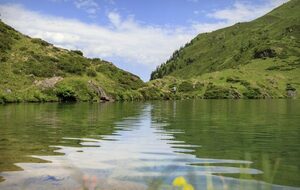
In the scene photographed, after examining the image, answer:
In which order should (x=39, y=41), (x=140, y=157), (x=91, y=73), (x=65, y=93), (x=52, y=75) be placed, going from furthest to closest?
(x=39, y=41), (x=91, y=73), (x=52, y=75), (x=65, y=93), (x=140, y=157)

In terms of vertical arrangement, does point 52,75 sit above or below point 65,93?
above

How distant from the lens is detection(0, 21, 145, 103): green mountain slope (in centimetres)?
12794

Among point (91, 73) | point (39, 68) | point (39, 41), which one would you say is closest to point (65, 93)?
point (39, 68)

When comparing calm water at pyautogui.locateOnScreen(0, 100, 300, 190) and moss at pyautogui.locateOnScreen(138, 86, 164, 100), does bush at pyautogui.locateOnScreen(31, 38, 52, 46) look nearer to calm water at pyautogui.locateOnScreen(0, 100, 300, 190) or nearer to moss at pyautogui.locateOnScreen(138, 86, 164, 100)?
moss at pyautogui.locateOnScreen(138, 86, 164, 100)

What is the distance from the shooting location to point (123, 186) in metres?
14.9

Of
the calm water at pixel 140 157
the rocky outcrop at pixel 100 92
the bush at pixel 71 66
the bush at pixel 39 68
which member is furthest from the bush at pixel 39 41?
the calm water at pixel 140 157

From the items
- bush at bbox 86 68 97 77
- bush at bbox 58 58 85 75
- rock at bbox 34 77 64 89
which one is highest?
bush at bbox 58 58 85 75

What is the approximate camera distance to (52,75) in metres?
143

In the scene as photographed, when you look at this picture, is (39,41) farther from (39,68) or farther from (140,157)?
(140,157)

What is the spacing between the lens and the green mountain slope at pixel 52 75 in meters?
128

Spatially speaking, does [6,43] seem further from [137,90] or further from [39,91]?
[137,90]

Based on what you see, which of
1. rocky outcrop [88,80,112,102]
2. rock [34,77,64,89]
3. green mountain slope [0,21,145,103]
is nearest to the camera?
green mountain slope [0,21,145,103]

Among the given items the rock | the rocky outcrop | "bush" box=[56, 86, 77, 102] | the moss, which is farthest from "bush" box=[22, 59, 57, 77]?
the moss

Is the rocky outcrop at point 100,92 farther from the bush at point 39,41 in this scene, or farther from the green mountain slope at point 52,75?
the bush at point 39,41
